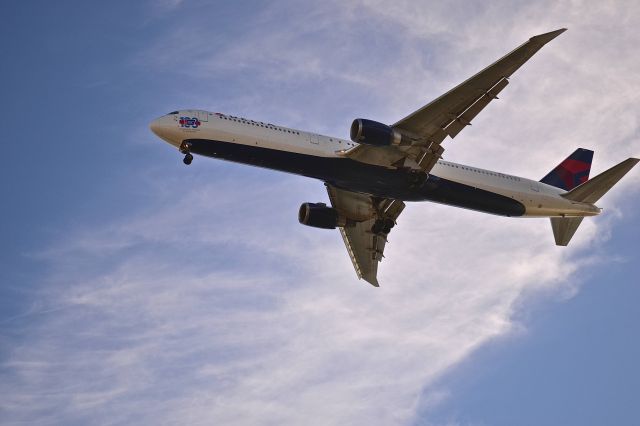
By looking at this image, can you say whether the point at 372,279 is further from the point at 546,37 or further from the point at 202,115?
the point at 546,37

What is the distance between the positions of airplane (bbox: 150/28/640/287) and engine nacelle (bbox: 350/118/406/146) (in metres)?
0.06

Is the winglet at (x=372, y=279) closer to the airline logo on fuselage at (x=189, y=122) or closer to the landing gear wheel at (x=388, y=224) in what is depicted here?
the landing gear wheel at (x=388, y=224)

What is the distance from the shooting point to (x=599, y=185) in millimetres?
59688

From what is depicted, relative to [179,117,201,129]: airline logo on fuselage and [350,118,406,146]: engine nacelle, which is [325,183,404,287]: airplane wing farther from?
[179,117,201,129]: airline logo on fuselage

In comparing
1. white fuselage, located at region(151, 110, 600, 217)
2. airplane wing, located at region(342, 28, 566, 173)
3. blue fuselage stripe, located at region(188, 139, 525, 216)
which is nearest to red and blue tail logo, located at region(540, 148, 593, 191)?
white fuselage, located at region(151, 110, 600, 217)

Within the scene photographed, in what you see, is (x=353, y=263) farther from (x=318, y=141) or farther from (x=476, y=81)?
(x=476, y=81)

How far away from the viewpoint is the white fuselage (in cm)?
5238

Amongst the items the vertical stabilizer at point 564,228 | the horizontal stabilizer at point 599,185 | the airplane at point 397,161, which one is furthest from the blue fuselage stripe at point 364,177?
the vertical stabilizer at point 564,228

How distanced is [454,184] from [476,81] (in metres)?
8.57

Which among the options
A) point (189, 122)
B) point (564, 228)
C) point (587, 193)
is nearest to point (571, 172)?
point (564, 228)

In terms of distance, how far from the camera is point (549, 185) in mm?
63219

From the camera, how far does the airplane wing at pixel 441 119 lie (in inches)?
1997

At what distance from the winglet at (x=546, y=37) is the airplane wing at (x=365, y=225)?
57.7 feet

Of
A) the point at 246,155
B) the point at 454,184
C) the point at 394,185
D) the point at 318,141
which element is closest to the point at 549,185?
the point at 454,184
